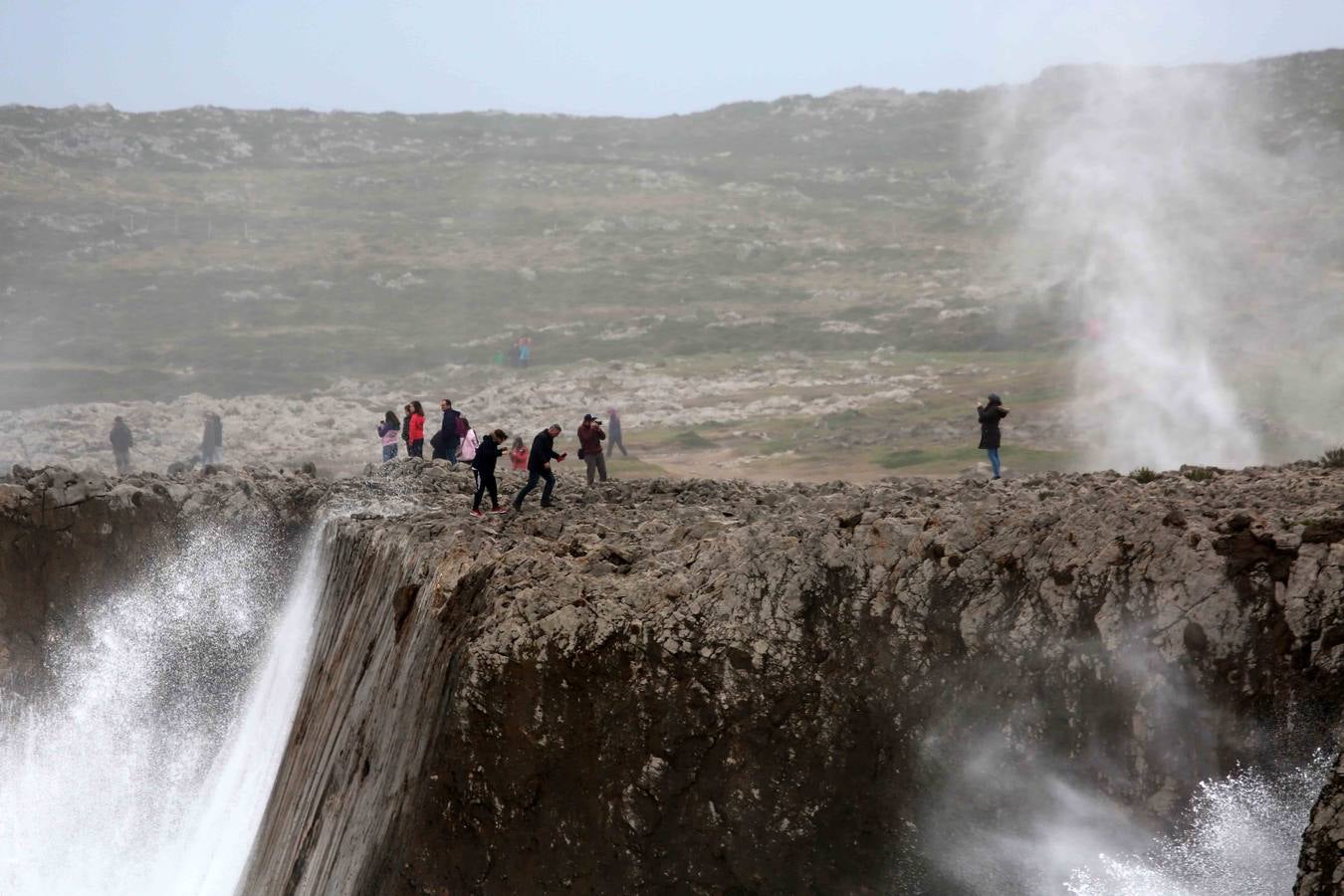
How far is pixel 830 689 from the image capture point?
13.8 meters

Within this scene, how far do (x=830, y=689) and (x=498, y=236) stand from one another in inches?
3737

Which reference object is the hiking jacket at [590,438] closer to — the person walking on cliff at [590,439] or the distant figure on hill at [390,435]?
the person walking on cliff at [590,439]

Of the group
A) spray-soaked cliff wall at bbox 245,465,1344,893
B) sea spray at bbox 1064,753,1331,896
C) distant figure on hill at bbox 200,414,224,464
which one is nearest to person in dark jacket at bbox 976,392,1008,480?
spray-soaked cliff wall at bbox 245,465,1344,893

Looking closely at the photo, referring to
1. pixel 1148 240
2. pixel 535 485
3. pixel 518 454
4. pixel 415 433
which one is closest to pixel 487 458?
pixel 535 485

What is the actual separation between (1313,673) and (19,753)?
22.9 m

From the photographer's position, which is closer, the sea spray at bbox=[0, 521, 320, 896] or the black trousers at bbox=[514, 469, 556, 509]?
the black trousers at bbox=[514, 469, 556, 509]

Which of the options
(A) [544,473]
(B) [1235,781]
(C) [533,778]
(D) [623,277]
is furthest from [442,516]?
(D) [623,277]

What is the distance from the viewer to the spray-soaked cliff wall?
11.7 metres

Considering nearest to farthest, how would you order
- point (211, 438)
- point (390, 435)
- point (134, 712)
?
point (134, 712) → point (390, 435) → point (211, 438)

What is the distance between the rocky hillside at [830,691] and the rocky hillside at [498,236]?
54.8 meters

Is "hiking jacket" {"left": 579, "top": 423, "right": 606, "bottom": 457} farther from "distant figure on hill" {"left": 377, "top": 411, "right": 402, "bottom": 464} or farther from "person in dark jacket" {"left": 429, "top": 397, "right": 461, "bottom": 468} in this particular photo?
"distant figure on hill" {"left": 377, "top": 411, "right": 402, "bottom": 464}

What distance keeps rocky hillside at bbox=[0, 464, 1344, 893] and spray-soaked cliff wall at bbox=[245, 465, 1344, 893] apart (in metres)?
0.02

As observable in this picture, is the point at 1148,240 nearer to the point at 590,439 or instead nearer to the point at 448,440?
the point at 448,440

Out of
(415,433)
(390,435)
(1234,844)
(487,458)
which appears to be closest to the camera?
(1234,844)
